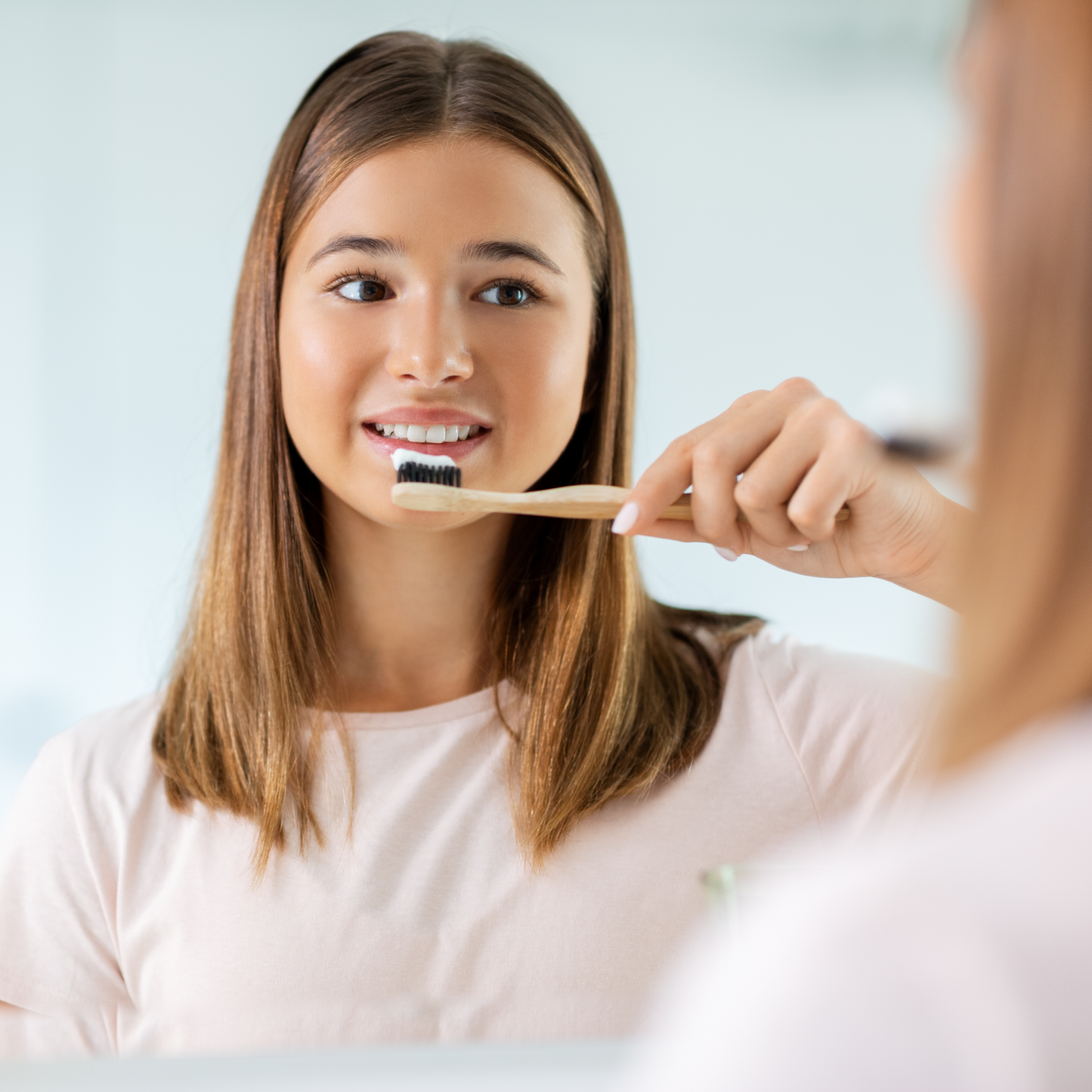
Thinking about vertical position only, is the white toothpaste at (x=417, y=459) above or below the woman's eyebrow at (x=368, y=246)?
below

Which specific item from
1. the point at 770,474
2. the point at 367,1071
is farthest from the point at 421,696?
the point at 770,474

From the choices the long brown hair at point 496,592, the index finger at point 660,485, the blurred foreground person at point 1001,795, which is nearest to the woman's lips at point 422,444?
the long brown hair at point 496,592

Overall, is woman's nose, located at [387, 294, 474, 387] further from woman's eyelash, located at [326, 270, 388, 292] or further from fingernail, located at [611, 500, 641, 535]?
fingernail, located at [611, 500, 641, 535]

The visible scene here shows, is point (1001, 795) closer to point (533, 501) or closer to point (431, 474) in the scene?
point (533, 501)

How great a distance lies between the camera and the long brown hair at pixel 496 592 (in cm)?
76

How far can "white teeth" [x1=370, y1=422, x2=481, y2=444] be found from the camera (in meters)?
0.73

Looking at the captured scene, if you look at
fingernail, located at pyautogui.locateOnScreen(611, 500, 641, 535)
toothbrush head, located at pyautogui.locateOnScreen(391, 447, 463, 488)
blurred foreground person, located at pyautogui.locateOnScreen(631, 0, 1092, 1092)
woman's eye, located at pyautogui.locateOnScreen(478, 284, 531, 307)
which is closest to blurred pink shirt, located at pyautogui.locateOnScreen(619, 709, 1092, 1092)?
blurred foreground person, located at pyautogui.locateOnScreen(631, 0, 1092, 1092)

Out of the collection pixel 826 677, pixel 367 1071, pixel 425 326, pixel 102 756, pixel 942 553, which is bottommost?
pixel 367 1071

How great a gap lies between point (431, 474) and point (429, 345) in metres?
0.10

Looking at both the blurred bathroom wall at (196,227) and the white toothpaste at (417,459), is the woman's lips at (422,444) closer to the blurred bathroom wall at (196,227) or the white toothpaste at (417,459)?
the white toothpaste at (417,459)

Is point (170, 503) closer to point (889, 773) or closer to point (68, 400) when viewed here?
point (68, 400)

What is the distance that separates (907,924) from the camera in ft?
0.63

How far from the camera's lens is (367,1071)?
0.65 meters

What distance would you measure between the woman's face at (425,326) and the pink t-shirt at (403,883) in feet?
0.61
